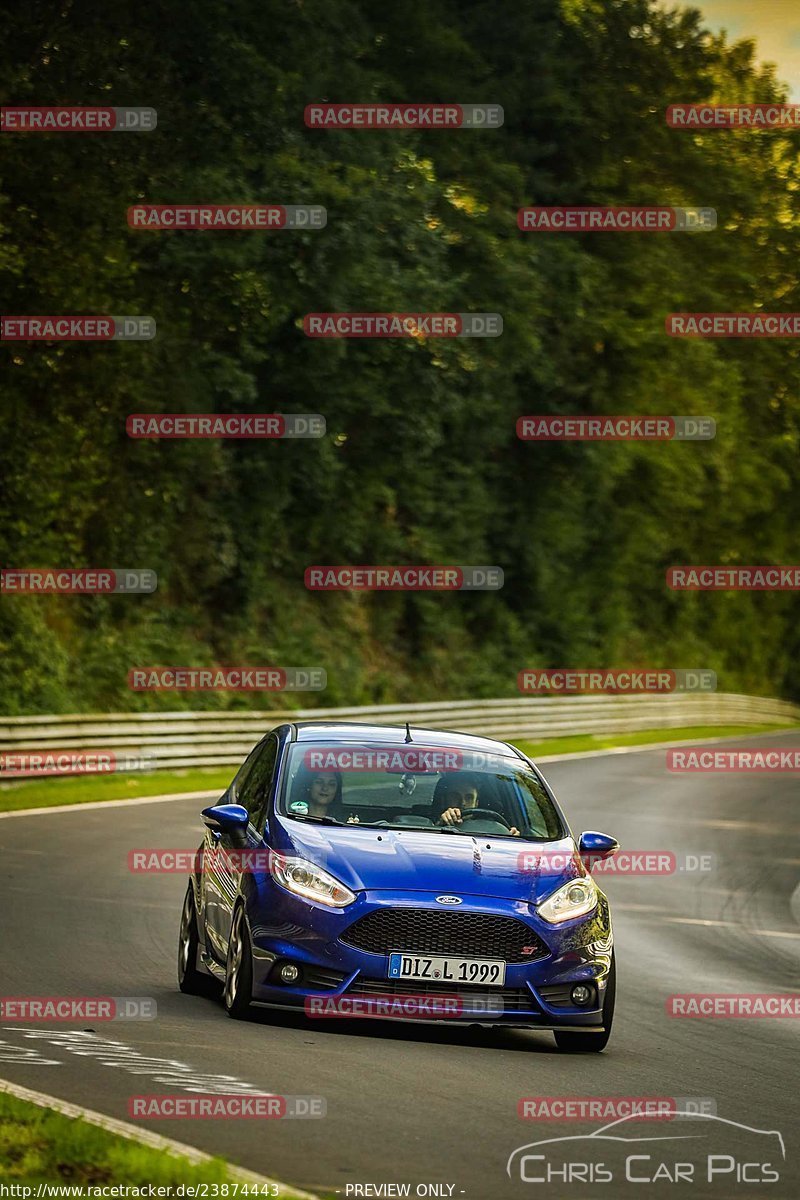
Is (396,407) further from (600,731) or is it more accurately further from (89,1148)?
(89,1148)

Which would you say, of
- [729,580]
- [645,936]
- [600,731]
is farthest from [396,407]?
[729,580]

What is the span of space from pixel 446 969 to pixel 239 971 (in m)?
1.07

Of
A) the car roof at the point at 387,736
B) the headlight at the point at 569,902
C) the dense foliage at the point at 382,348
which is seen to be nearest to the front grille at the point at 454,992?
the headlight at the point at 569,902

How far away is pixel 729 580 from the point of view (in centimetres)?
6650

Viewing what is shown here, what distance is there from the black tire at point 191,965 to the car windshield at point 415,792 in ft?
3.64

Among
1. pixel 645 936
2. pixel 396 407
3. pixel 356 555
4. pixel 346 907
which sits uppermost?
pixel 396 407

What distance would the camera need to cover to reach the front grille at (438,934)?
31.0 ft

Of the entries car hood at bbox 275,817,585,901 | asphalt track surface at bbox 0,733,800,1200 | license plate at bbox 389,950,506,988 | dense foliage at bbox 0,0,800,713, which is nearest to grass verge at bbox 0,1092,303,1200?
asphalt track surface at bbox 0,733,800,1200

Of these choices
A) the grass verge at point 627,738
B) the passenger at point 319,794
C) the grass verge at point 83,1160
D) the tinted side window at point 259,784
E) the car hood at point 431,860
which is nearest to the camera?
the grass verge at point 83,1160

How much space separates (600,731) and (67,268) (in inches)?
766

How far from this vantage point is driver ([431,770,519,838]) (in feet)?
34.5

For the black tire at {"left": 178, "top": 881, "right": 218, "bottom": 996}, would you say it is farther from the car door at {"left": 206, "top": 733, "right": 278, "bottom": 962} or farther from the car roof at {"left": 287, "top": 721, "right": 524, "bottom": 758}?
the car roof at {"left": 287, "top": 721, "right": 524, "bottom": 758}

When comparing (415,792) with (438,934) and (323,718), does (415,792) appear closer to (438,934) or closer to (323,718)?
(438,934)

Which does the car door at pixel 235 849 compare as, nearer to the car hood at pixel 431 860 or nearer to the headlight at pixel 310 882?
the car hood at pixel 431 860
